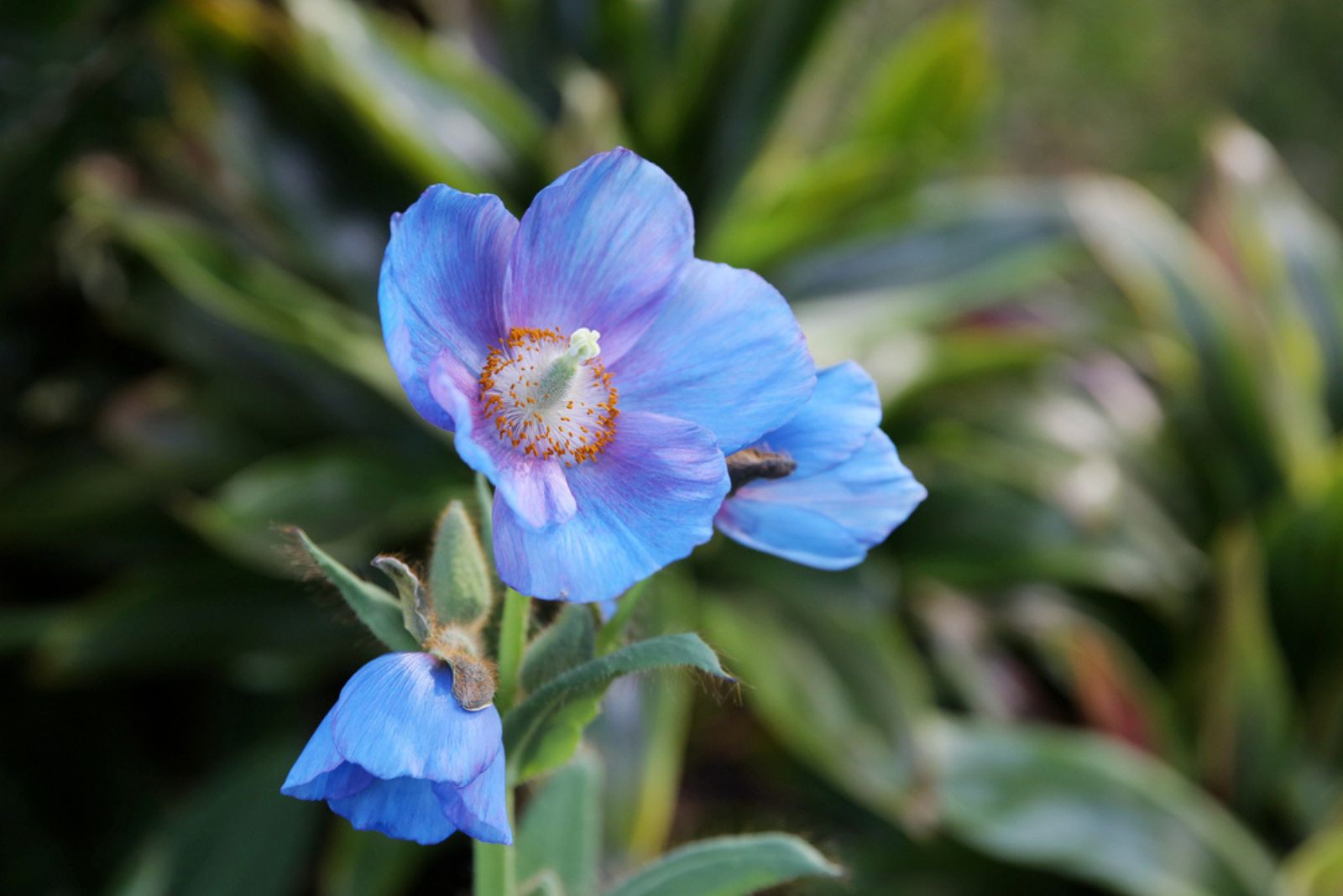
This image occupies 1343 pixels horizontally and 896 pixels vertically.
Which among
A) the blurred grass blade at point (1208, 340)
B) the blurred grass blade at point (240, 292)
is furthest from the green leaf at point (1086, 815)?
the blurred grass blade at point (240, 292)

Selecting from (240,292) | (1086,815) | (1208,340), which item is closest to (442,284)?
(240,292)

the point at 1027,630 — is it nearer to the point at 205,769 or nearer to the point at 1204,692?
the point at 1204,692

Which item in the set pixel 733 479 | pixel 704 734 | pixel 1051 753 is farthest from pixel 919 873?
pixel 733 479

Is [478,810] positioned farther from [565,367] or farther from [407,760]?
[565,367]

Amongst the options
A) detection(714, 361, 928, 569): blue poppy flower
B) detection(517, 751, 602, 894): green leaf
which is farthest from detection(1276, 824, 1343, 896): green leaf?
detection(714, 361, 928, 569): blue poppy flower

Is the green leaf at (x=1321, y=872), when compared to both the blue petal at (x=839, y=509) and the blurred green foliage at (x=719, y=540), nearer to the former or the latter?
the blurred green foliage at (x=719, y=540)
